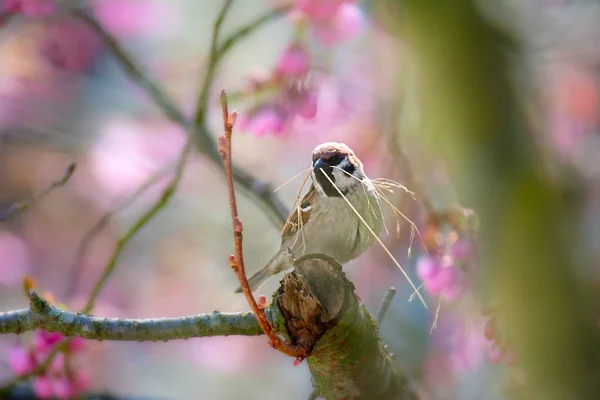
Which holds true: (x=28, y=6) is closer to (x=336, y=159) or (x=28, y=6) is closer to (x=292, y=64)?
(x=292, y=64)

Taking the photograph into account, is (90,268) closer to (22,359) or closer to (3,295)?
(3,295)

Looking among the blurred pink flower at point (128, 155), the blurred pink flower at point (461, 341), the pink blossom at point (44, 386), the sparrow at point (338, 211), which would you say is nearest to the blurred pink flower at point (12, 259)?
the blurred pink flower at point (128, 155)

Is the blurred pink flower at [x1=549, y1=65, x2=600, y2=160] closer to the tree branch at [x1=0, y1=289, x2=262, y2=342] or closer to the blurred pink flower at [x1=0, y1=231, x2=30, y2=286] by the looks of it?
the tree branch at [x1=0, y1=289, x2=262, y2=342]

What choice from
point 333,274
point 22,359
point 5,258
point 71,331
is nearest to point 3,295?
point 5,258

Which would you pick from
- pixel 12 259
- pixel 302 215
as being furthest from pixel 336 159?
pixel 12 259

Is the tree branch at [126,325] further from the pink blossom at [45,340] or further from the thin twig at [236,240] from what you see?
the pink blossom at [45,340]
